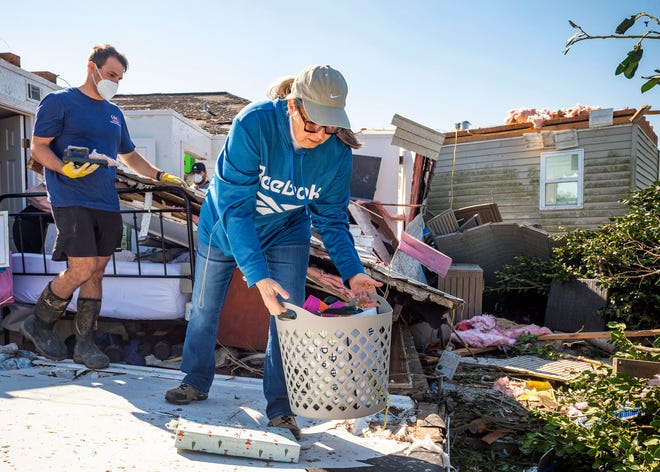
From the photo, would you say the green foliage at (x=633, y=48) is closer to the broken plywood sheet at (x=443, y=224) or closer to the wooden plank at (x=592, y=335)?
the wooden plank at (x=592, y=335)

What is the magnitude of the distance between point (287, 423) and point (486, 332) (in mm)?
4852

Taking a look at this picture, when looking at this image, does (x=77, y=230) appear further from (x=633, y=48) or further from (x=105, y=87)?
(x=633, y=48)

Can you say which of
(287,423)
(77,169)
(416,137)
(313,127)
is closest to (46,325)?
(77,169)

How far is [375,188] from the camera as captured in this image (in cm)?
1120

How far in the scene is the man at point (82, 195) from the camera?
3.41 m

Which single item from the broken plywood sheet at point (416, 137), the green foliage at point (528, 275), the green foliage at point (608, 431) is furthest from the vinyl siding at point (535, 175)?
the green foliage at point (608, 431)

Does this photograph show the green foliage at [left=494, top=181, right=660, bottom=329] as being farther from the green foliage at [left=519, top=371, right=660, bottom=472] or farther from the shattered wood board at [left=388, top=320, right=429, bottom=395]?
the green foliage at [left=519, top=371, right=660, bottom=472]

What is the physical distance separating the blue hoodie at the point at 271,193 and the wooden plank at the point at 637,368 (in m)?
1.95

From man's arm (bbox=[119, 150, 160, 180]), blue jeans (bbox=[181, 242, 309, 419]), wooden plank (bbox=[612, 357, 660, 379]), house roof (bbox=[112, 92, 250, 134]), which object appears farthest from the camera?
house roof (bbox=[112, 92, 250, 134])

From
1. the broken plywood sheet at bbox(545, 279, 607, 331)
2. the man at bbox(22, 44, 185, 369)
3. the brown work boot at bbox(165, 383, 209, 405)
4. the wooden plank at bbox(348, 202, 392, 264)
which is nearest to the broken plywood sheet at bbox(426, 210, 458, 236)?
the wooden plank at bbox(348, 202, 392, 264)

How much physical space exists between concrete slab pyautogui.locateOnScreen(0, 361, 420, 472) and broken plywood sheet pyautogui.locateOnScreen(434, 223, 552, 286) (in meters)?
6.82

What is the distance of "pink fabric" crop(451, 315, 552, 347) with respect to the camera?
6.46 metres

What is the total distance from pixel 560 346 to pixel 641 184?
31.1 ft

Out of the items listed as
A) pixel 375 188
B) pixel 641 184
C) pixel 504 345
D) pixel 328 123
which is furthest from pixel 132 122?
pixel 641 184
